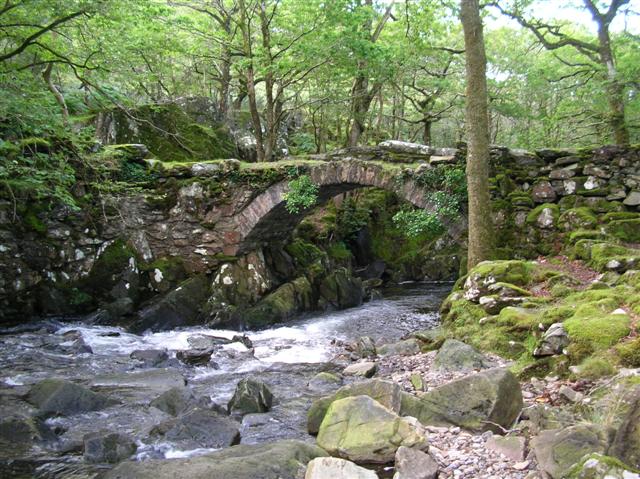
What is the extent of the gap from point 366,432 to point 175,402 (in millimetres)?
2527

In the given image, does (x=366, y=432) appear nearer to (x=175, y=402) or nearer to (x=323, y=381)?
(x=175, y=402)

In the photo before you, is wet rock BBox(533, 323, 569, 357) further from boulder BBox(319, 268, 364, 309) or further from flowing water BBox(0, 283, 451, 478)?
boulder BBox(319, 268, 364, 309)

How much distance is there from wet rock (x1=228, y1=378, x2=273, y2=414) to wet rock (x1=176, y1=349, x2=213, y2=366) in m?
2.28

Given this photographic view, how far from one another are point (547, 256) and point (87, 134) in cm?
827

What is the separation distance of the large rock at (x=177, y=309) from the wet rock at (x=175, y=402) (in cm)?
492

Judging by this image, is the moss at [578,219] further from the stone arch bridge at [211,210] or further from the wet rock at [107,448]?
the wet rock at [107,448]

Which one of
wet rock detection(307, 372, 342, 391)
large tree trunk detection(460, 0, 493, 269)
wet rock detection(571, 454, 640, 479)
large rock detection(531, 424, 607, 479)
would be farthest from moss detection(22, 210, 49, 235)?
wet rock detection(571, 454, 640, 479)

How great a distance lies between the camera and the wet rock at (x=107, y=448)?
13.8 feet

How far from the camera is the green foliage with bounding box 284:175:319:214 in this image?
11.1 m

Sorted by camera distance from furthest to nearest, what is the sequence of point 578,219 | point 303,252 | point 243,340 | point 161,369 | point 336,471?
point 303,252 < point 243,340 < point 578,219 < point 161,369 < point 336,471

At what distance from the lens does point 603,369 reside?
4188mm

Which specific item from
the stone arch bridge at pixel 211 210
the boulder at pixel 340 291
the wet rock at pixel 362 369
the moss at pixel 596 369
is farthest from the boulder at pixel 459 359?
the boulder at pixel 340 291

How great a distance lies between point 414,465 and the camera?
3389mm

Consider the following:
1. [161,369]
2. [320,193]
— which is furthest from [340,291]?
[161,369]
